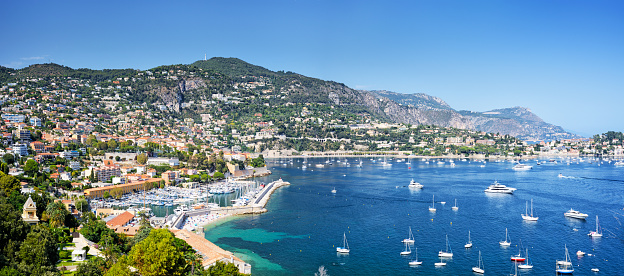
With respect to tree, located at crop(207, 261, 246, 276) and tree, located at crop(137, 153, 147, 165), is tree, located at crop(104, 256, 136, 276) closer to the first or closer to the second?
tree, located at crop(207, 261, 246, 276)

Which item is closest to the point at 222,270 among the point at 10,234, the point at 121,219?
the point at 10,234

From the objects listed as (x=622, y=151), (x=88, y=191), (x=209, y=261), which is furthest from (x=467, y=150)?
(x=209, y=261)

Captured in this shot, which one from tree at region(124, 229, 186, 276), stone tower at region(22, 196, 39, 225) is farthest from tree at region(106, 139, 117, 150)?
tree at region(124, 229, 186, 276)

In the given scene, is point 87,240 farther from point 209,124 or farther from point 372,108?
point 372,108

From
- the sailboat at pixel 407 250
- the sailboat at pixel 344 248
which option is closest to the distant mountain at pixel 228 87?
the sailboat at pixel 344 248

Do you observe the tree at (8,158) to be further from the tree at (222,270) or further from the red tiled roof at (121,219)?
the tree at (222,270)

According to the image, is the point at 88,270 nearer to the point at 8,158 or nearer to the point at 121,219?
the point at 121,219
